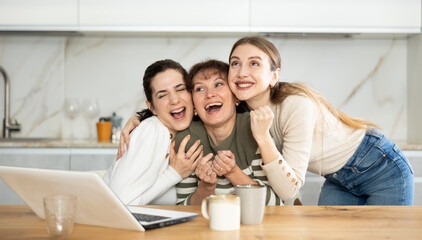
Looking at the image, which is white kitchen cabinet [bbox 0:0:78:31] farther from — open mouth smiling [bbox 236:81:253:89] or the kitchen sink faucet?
open mouth smiling [bbox 236:81:253:89]

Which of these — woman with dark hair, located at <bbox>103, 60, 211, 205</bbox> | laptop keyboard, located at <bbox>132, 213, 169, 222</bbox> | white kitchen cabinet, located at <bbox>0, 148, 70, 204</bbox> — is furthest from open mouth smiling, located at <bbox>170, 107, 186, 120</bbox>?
white kitchen cabinet, located at <bbox>0, 148, 70, 204</bbox>

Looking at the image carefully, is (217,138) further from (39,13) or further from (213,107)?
(39,13)

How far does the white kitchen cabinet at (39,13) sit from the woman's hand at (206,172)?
78.0 inches

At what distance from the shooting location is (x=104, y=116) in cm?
367

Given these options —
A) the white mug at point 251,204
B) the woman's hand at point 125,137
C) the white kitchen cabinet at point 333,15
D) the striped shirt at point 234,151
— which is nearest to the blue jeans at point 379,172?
the striped shirt at point 234,151

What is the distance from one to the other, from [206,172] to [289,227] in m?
0.60

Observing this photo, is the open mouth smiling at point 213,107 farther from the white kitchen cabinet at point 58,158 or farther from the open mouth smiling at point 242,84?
the white kitchen cabinet at point 58,158

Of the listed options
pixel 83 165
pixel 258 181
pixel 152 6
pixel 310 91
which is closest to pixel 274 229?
pixel 258 181

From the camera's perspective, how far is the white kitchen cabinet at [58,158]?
3.05 meters

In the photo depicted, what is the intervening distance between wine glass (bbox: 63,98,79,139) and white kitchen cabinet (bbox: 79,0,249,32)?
2.11 ft

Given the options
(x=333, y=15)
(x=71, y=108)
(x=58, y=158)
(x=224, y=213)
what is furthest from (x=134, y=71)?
(x=224, y=213)

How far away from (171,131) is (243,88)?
342 millimetres

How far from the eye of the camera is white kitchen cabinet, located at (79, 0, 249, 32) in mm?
3236

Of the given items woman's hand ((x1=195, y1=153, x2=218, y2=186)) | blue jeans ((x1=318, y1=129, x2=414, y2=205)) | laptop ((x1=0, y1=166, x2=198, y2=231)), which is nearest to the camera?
laptop ((x1=0, y1=166, x2=198, y2=231))
